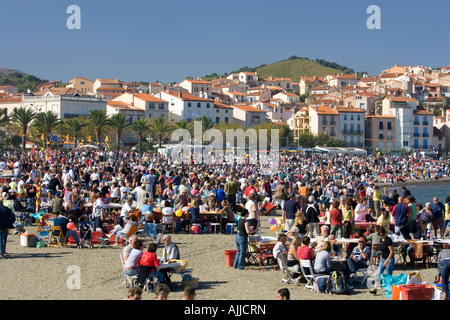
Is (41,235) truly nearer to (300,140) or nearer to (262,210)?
(262,210)

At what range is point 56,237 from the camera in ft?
42.4

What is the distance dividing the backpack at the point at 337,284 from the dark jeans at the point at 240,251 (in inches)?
79.4

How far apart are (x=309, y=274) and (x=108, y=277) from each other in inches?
137

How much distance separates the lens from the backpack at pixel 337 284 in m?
9.66

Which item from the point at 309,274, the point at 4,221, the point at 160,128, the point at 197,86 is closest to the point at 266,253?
the point at 309,274

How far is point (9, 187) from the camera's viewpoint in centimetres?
1830

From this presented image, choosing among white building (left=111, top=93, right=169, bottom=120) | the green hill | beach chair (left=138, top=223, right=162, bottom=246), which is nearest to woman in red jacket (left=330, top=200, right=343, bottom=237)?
beach chair (left=138, top=223, right=162, bottom=246)

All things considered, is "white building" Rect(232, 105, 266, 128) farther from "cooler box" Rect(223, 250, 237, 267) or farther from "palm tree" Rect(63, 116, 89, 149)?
"cooler box" Rect(223, 250, 237, 267)

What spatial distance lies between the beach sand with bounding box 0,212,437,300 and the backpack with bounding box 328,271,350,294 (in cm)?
14

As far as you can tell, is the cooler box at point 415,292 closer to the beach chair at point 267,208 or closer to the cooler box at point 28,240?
the cooler box at point 28,240

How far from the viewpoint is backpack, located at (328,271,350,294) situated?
9656 mm

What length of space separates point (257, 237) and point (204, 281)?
1664 millimetres
